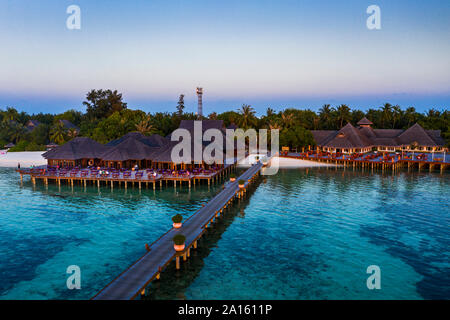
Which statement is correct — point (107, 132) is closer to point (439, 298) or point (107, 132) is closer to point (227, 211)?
point (227, 211)

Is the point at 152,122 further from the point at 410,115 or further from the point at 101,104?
the point at 410,115

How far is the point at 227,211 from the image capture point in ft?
100

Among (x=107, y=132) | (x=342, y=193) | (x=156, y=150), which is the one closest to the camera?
(x=342, y=193)

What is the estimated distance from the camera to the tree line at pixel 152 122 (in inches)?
2850

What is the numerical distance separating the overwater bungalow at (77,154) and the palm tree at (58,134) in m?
31.1

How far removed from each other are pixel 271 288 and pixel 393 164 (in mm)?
50072

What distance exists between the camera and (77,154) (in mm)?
46312

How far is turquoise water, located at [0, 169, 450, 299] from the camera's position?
16562mm

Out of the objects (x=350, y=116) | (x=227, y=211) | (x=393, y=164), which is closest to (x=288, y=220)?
(x=227, y=211)

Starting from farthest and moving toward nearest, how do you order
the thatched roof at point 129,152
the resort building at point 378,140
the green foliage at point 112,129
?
the resort building at point 378,140, the green foliage at point 112,129, the thatched roof at point 129,152

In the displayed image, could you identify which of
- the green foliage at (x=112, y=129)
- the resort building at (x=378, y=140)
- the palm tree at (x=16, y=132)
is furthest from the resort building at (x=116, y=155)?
the palm tree at (x=16, y=132)

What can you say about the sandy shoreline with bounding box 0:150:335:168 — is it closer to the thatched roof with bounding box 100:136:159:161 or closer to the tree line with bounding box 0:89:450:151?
the tree line with bounding box 0:89:450:151

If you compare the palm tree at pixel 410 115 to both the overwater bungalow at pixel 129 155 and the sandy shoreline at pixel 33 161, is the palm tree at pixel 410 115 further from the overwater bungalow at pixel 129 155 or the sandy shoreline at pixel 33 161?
the overwater bungalow at pixel 129 155

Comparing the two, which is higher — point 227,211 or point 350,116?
point 350,116
